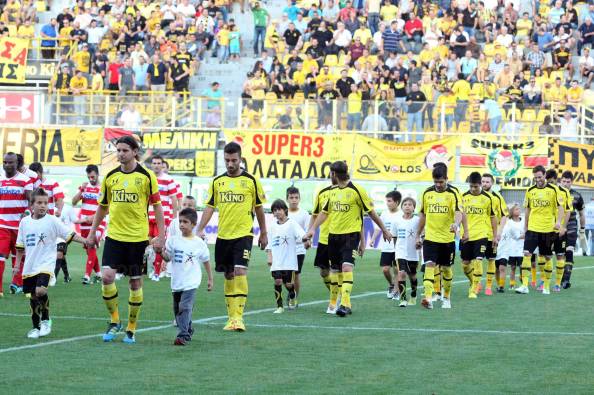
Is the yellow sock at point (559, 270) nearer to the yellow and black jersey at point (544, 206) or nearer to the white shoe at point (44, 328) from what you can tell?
the yellow and black jersey at point (544, 206)

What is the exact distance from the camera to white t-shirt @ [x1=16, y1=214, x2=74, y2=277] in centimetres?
1416

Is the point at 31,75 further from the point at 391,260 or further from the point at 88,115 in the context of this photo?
the point at 391,260

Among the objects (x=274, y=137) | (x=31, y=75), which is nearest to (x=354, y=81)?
(x=274, y=137)

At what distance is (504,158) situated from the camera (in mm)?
34531

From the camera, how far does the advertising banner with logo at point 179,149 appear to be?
120 feet

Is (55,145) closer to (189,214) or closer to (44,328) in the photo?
(44,328)

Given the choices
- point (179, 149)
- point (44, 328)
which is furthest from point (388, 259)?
point (179, 149)

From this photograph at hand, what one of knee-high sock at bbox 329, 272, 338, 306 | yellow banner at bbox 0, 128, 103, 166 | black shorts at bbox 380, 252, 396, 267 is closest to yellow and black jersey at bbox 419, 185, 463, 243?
black shorts at bbox 380, 252, 396, 267

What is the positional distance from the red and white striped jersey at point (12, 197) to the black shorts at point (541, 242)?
335 inches

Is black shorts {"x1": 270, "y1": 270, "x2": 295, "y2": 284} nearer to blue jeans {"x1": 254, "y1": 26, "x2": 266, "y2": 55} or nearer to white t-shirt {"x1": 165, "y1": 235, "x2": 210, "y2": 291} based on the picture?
white t-shirt {"x1": 165, "y1": 235, "x2": 210, "y2": 291}

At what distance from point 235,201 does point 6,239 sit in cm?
504

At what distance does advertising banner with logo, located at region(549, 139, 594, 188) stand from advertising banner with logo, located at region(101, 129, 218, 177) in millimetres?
9314

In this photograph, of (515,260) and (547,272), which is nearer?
(547,272)

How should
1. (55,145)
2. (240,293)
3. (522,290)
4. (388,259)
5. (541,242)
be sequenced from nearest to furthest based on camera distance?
(240,293) < (388,259) < (522,290) < (541,242) < (55,145)
